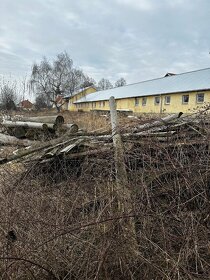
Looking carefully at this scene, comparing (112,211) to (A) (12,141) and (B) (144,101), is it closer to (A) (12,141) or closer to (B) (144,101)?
(A) (12,141)

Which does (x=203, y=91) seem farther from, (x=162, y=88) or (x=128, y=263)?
(x=128, y=263)

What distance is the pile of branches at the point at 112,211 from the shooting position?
223 centimetres

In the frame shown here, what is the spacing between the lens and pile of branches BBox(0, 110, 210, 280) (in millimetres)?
2227

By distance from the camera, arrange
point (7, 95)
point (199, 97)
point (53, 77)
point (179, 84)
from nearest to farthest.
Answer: point (7, 95) < point (199, 97) < point (179, 84) < point (53, 77)

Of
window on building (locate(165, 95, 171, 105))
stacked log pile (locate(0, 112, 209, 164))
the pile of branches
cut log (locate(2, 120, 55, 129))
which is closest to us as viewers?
the pile of branches

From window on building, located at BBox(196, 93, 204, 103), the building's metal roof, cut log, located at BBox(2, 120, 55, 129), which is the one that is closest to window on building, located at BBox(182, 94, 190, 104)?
the building's metal roof

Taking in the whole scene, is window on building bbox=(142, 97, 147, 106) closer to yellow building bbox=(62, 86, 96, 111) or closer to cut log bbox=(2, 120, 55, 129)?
cut log bbox=(2, 120, 55, 129)

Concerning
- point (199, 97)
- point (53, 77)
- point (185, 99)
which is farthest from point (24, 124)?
point (53, 77)

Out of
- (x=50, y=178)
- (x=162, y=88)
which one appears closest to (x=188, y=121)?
(x=50, y=178)

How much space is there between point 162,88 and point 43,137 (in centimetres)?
2404

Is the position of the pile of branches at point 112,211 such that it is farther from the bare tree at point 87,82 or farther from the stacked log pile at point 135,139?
the bare tree at point 87,82

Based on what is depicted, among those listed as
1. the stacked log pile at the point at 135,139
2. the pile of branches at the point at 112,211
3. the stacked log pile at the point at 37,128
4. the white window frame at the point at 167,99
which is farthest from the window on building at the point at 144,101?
the pile of branches at the point at 112,211

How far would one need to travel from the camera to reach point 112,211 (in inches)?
109

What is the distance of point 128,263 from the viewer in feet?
7.45
